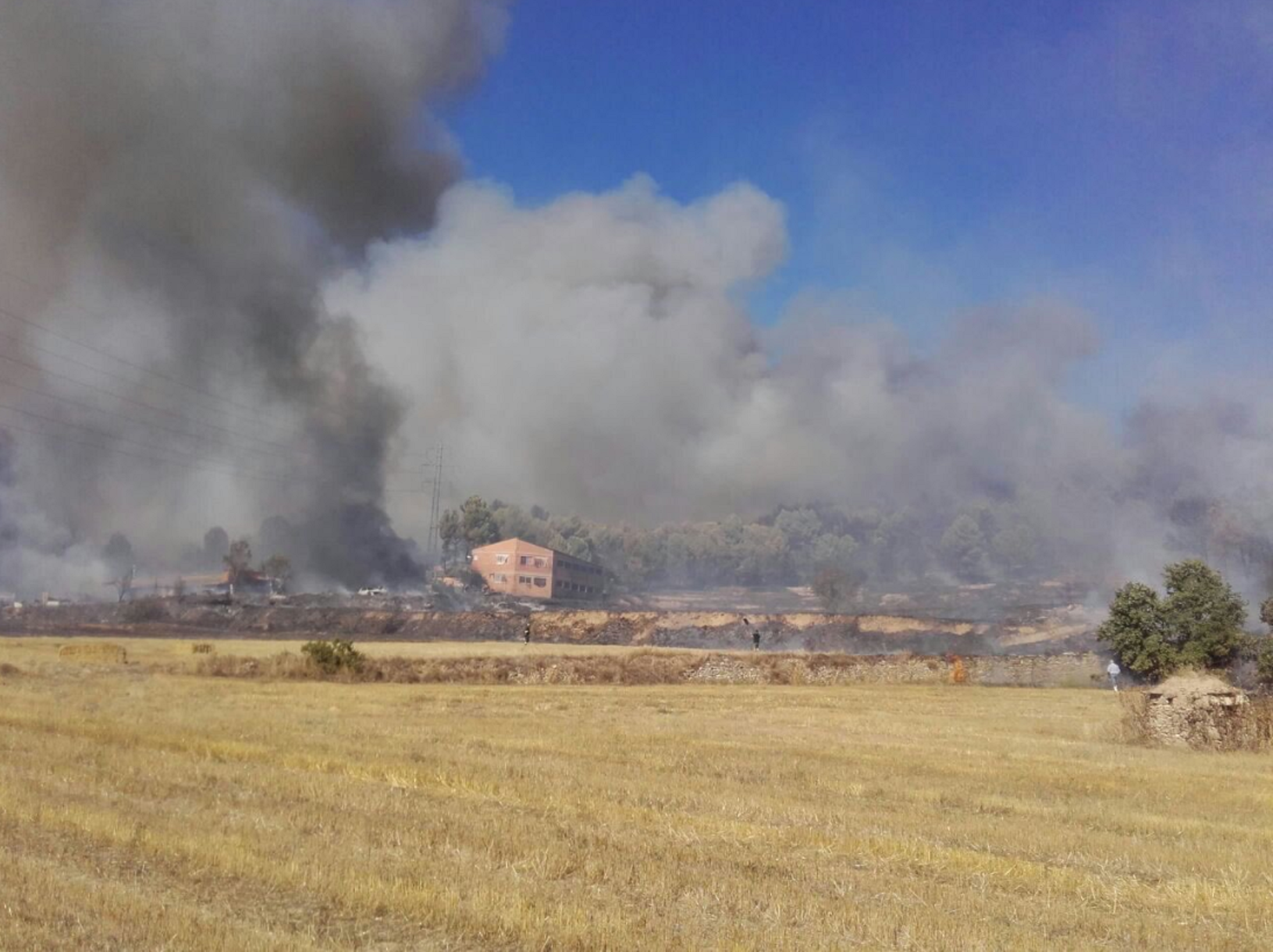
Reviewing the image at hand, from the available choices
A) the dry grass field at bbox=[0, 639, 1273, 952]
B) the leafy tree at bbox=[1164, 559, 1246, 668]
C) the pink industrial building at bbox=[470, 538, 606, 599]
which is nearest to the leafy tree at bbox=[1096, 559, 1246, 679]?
the leafy tree at bbox=[1164, 559, 1246, 668]

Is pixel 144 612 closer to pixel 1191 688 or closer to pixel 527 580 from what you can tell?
pixel 527 580

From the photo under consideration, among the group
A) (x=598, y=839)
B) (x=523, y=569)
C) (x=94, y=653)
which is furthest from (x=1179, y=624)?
(x=523, y=569)

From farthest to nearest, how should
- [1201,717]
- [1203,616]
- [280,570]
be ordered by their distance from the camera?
[280,570], [1203,616], [1201,717]

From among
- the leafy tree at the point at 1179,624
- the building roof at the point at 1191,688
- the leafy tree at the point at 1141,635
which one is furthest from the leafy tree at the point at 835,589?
the building roof at the point at 1191,688

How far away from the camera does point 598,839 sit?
9219mm

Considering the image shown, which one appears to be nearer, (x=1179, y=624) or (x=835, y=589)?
(x=1179, y=624)

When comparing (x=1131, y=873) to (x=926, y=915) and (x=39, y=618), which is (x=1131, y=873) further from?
(x=39, y=618)

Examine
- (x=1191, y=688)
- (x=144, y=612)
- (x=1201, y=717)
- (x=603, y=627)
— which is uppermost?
(x=144, y=612)

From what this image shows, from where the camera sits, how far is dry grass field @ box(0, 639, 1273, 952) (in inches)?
254

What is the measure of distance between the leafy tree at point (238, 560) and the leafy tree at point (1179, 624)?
93.7 m

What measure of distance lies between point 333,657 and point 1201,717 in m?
27.4

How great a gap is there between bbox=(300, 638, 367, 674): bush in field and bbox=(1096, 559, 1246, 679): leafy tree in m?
30.3

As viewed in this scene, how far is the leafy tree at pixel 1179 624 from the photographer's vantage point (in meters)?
38.4

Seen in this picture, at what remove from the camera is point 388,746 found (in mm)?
15719
